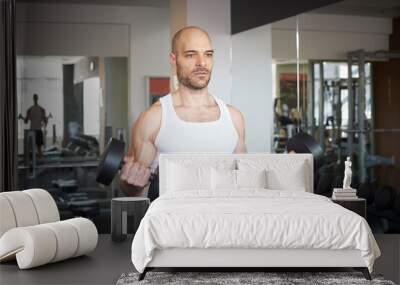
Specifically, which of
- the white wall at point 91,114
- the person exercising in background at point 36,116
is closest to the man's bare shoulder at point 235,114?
the white wall at point 91,114

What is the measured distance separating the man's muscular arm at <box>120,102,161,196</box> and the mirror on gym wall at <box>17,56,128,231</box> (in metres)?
0.17

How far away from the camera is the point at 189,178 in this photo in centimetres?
762

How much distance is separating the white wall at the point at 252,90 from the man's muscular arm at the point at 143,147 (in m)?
1.02

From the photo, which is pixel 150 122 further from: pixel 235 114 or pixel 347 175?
pixel 347 175

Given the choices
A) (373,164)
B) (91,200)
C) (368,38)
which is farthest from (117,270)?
(368,38)

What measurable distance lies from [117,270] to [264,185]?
6.64 feet

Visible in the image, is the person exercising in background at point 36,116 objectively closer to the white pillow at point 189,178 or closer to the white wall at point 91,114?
the white wall at point 91,114

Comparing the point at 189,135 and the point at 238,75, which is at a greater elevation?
the point at 238,75

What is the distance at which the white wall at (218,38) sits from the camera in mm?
8859

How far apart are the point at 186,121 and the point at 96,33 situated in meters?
1.55

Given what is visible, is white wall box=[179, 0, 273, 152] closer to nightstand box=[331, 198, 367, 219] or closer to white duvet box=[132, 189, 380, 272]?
nightstand box=[331, 198, 367, 219]

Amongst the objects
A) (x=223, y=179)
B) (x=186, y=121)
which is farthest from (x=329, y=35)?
(x=223, y=179)

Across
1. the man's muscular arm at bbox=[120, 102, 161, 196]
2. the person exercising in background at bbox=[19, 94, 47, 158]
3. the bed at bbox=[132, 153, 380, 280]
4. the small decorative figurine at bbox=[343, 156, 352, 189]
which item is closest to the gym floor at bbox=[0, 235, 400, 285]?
the bed at bbox=[132, 153, 380, 280]

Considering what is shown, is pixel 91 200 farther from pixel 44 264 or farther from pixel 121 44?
pixel 44 264
